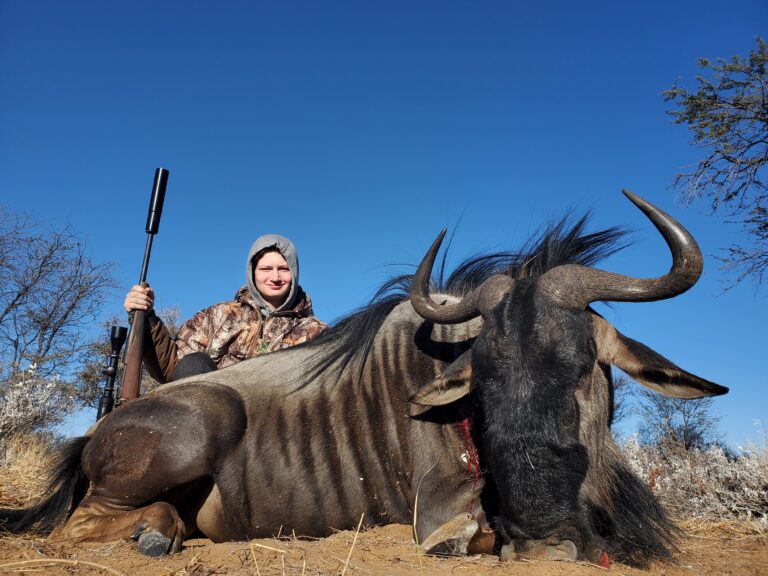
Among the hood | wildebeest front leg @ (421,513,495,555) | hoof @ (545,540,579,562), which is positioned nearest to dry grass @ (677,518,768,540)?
wildebeest front leg @ (421,513,495,555)

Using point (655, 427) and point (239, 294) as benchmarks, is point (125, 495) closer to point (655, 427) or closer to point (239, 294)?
point (239, 294)

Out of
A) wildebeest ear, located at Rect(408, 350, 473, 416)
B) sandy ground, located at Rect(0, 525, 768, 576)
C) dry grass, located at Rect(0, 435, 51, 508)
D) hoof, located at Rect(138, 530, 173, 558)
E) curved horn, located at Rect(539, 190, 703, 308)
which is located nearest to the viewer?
sandy ground, located at Rect(0, 525, 768, 576)

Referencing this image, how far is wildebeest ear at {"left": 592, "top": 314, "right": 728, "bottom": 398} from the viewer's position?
11.2 feet

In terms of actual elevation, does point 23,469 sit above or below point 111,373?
below

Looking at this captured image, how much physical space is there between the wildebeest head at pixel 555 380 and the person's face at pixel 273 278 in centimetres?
308

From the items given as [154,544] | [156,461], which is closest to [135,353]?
[156,461]

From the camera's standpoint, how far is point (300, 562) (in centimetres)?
276

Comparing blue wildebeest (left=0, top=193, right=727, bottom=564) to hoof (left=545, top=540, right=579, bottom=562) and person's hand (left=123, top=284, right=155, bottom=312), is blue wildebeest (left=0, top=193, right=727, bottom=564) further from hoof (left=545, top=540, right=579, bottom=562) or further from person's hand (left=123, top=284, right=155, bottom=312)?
person's hand (left=123, top=284, right=155, bottom=312)

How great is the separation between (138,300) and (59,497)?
1934 millimetres

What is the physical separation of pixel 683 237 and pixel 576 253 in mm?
1047

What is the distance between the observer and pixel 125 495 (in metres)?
3.54

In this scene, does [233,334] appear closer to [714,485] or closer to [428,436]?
[428,436]

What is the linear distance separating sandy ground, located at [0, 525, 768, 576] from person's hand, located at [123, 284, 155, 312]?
7.38 feet

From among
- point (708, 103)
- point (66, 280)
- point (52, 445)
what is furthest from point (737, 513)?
point (66, 280)
